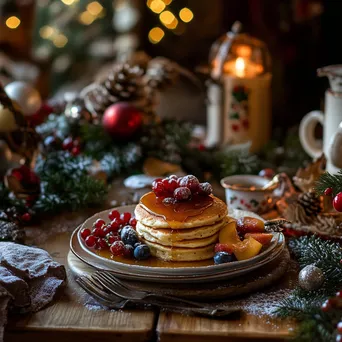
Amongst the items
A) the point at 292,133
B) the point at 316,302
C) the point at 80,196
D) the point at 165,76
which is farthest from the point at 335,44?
the point at 316,302

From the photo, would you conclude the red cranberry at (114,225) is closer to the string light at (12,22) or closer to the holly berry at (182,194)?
A: the holly berry at (182,194)

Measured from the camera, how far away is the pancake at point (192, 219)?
1.05 metres

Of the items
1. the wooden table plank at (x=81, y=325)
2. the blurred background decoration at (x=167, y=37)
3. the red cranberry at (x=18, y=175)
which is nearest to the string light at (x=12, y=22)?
the blurred background decoration at (x=167, y=37)

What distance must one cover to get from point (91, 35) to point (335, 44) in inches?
71.1

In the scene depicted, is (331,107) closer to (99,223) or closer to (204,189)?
(204,189)

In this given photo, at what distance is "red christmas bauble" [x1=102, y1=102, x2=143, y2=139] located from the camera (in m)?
1.83

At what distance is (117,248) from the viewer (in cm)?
109

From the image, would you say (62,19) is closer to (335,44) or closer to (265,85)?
(335,44)

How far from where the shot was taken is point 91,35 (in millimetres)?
4184

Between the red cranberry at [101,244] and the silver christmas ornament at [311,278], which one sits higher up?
the red cranberry at [101,244]

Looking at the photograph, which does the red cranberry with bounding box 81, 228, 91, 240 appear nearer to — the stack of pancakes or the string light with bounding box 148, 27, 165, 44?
the stack of pancakes

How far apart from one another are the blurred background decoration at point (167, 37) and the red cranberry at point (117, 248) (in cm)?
175

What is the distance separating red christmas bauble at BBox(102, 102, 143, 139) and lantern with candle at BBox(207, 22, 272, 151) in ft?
0.94

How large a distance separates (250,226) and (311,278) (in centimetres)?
17
